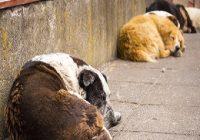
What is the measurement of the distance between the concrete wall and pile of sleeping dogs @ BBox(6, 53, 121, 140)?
41 centimetres

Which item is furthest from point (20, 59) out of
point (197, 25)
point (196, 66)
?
point (197, 25)

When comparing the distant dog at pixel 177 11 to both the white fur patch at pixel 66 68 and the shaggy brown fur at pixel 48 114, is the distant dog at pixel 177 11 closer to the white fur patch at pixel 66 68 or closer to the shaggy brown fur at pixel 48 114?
the white fur patch at pixel 66 68

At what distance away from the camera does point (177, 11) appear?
11.4m

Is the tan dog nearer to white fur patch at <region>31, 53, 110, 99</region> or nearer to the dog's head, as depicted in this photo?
the dog's head

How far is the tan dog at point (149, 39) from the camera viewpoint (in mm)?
8914

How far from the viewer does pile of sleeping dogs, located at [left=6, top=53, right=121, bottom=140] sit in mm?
4324

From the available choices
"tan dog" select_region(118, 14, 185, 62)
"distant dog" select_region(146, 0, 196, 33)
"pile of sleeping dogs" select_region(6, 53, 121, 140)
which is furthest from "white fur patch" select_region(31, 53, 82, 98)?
"distant dog" select_region(146, 0, 196, 33)

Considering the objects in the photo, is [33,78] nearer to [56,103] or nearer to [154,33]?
[56,103]

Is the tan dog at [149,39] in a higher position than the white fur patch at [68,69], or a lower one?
lower

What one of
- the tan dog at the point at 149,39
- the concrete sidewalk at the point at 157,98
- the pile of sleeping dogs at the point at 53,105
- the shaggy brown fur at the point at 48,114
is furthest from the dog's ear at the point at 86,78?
the tan dog at the point at 149,39

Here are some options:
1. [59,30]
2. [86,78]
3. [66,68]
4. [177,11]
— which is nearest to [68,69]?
[66,68]

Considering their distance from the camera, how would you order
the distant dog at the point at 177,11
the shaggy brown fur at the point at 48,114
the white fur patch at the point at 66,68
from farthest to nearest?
the distant dog at the point at 177,11
the white fur patch at the point at 66,68
the shaggy brown fur at the point at 48,114

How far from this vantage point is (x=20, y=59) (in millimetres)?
5613

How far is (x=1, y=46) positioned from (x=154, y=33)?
14.6ft
